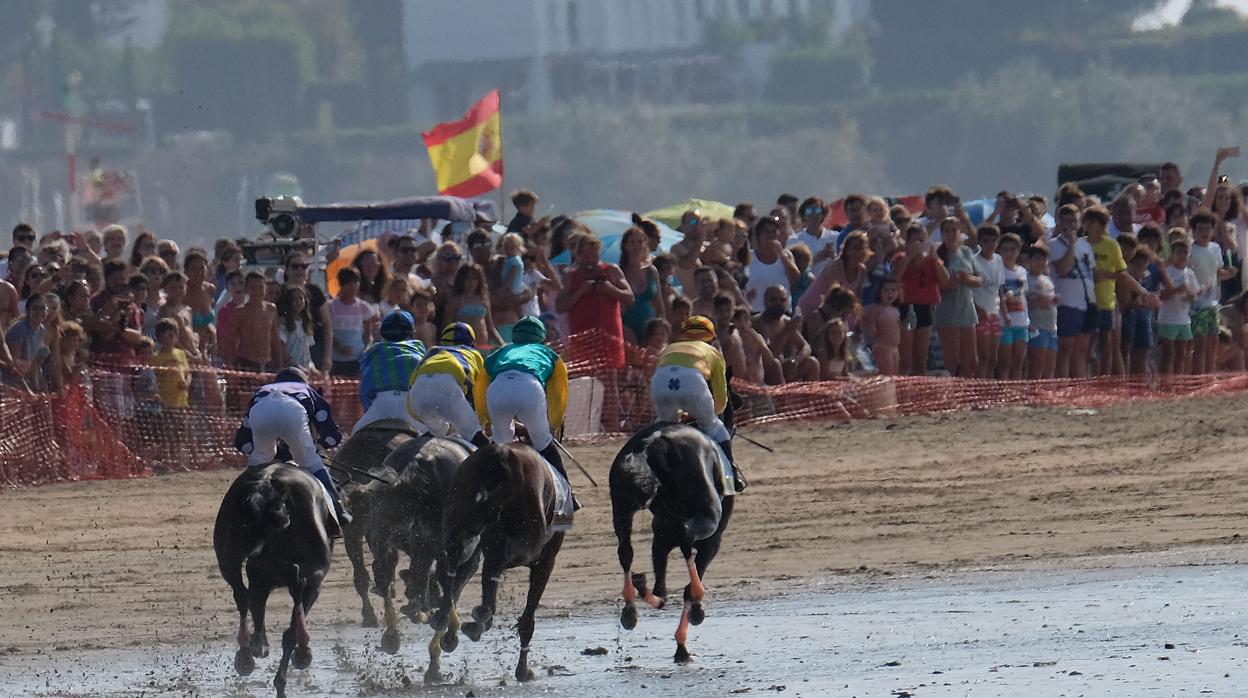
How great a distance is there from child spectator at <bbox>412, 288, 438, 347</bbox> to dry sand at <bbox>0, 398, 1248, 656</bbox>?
163 centimetres

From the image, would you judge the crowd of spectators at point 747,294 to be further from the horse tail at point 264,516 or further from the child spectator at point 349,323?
the horse tail at point 264,516

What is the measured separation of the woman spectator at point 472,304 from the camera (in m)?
18.0

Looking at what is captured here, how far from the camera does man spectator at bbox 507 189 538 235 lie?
21344 mm

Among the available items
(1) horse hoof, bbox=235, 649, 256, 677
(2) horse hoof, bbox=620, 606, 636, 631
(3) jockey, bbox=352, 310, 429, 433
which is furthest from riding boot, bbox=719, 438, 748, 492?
(1) horse hoof, bbox=235, 649, 256, 677

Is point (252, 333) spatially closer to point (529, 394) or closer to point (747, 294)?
point (747, 294)

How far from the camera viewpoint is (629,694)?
34.9 feet

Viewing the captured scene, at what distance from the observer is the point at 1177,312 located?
884 inches

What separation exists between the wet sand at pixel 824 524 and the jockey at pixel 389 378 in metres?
1.29

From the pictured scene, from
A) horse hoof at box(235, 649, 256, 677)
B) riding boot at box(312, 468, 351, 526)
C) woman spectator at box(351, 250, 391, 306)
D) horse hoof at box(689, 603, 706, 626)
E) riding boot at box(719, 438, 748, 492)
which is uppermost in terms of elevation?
woman spectator at box(351, 250, 391, 306)

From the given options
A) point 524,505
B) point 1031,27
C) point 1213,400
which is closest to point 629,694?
point 524,505

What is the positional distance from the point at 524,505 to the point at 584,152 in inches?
2775

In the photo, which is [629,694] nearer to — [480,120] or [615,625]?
[615,625]

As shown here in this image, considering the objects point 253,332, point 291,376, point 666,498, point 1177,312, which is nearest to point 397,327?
point 291,376

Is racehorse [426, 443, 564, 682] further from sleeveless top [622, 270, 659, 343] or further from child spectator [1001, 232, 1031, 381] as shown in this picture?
child spectator [1001, 232, 1031, 381]
